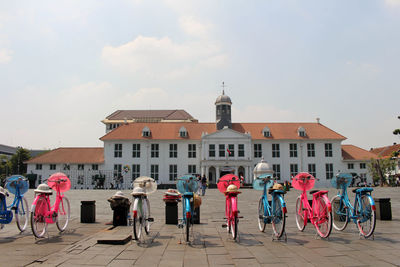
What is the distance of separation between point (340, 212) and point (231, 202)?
332 centimetres

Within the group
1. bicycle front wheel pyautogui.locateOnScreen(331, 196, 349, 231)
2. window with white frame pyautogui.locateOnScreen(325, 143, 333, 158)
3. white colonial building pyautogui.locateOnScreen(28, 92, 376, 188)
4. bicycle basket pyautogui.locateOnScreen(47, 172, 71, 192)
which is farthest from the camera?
window with white frame pyautogui.locateOnScreen(325, 143, 333, 158)

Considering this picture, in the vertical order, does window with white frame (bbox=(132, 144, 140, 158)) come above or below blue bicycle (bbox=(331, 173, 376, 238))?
above

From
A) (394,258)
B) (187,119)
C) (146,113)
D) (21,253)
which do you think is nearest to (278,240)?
(394,258)

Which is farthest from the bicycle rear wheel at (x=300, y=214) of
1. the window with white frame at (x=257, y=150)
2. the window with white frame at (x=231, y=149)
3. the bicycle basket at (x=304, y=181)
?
the window with white frame at (x=257, y=150)

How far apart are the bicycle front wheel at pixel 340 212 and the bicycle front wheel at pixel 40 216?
754 cm

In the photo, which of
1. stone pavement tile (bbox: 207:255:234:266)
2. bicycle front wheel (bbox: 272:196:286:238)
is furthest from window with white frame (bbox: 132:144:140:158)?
stone pavement tile (bbox: 207:255:234:266)

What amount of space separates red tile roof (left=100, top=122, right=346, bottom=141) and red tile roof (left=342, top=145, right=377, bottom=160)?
3.16 meters

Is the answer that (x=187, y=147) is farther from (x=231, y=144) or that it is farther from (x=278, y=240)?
(x=278, y=240)

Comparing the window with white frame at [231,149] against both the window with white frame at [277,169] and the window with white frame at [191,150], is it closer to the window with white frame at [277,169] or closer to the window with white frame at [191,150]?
the window with white frame at [191,150]

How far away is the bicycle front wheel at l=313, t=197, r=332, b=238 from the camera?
7832mm

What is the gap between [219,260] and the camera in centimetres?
611

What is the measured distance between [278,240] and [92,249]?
421cm

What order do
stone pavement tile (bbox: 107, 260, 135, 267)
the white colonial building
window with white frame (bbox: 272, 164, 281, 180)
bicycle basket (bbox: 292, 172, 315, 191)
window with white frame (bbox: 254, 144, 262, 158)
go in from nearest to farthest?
stone pavement tile (bbox: 107, 260, 135, 267)
bicycle basket (bbox: 292, 172, 315, 191)
the white colonial building
window with white frame (bbox: 272, 164, 281, 180)
window with white frame (bbox: 254, 144, 262, 158)

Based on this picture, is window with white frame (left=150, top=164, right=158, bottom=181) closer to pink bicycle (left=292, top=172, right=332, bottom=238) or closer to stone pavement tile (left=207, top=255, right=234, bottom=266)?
pink bicycle (left=292, top=172, right=332, bottom=238)
